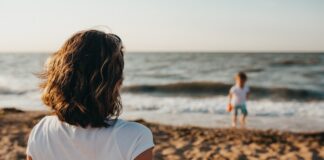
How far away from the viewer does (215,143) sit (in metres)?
6.74

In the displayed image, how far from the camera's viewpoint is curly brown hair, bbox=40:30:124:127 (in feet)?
4.90

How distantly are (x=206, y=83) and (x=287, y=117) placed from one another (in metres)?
12.6

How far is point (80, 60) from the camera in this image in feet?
4.91

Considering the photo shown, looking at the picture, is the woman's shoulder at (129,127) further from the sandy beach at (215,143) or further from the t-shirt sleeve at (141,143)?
the sandy beach at (215,143)

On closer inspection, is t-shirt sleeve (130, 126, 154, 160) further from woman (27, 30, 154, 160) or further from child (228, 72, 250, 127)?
child (228, 72, 250, 127)

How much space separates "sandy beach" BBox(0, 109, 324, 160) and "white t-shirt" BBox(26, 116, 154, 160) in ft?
13.9

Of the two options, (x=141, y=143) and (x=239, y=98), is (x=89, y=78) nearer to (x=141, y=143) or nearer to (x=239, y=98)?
(x=141, y=143)

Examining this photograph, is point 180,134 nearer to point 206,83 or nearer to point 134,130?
point 134,130

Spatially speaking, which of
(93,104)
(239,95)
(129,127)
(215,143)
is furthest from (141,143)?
(239,95)

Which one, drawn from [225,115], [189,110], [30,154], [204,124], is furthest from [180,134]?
[30,154]

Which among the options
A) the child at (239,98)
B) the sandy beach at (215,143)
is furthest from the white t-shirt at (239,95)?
the sandy beach at (215,143)

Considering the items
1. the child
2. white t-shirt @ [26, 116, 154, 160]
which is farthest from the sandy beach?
white t-shirt @ [26, 116, 154, 160]

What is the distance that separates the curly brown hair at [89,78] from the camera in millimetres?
1493

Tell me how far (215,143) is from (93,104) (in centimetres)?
541
